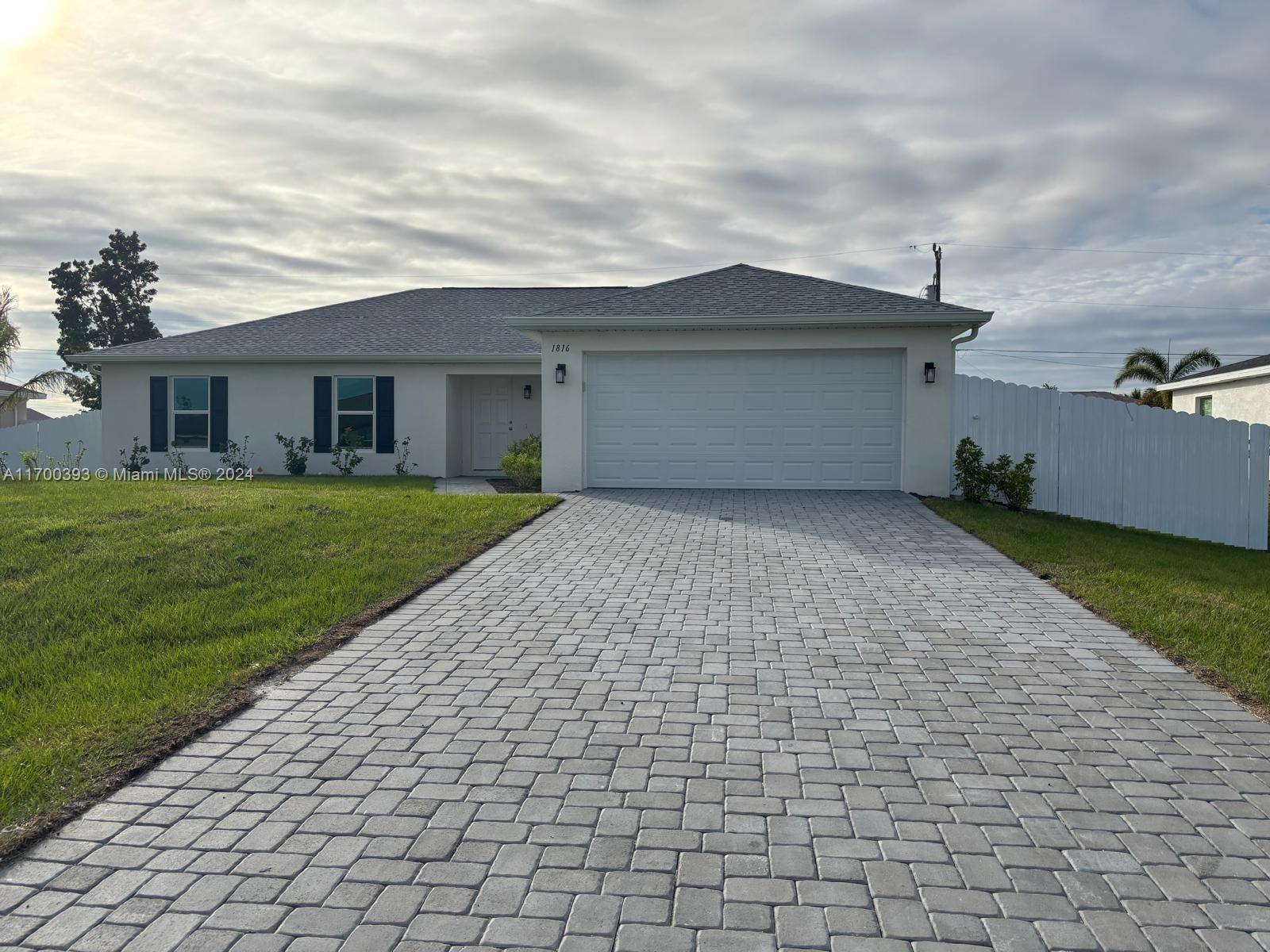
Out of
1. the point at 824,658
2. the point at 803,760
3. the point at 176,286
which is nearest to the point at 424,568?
the point at 824,658

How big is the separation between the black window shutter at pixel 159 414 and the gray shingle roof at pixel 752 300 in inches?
397

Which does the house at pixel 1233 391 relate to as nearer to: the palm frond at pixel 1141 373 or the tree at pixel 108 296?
the palm frond at pixel 1141 373

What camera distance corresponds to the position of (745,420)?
1432 cm

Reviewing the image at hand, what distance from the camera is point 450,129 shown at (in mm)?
13031

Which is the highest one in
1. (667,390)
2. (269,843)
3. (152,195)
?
(152,195)

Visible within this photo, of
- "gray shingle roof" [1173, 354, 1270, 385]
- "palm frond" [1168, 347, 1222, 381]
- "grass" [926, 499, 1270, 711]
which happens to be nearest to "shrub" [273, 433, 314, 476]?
"grass" [926, 499, 1270, 711]

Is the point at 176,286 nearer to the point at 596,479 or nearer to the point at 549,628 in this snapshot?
the point at 596,479

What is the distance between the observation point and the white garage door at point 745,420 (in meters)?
14.1

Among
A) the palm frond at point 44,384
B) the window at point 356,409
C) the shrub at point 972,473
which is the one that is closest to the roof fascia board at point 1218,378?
the shrub at point 972,473

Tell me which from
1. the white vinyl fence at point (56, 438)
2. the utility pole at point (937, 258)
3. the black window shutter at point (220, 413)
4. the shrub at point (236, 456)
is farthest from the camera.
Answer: the utility pole at point (937, 258)

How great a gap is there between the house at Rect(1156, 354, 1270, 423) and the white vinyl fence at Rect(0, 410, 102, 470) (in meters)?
26.4

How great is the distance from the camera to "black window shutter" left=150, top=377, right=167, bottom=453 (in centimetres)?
1909

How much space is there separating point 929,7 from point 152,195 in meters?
13.7

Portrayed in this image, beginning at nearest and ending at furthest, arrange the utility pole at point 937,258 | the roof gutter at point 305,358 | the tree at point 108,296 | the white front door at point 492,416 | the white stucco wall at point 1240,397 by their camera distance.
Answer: the roof gutter at point 305,358 < the white front door at point 492,416 < the white stucco wall at point 1240,397 < the utility pole at point 937,258 < the tree at point 108,296
